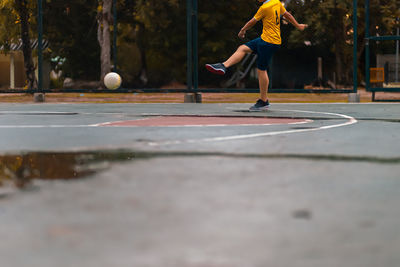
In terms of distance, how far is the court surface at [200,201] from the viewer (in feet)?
8.12

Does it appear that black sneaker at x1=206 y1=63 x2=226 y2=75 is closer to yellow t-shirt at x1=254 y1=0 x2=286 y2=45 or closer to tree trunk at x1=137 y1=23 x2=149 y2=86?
yellow t-shirt at x1=254 y1=0 x2=286 y2=45

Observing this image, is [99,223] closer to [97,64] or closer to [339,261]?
[339,261]

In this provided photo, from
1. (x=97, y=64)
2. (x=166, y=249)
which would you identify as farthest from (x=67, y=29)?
(x=166, y=249)

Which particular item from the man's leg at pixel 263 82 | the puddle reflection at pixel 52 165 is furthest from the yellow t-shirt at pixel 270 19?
the puddle reflection at pixel 52 165

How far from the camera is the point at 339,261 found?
236cm

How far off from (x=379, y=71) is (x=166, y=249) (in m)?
16.1

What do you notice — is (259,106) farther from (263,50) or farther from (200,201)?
(200,201)

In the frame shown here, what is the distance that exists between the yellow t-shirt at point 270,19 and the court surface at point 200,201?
14.6ft

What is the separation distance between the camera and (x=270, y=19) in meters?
10.8

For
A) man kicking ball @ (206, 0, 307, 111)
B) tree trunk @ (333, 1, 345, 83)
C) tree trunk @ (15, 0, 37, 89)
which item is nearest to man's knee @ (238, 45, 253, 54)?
man kicking ball @ (206, 0, 307, 111)

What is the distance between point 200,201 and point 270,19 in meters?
7.72

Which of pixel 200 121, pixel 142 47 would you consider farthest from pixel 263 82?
pixel 142 47

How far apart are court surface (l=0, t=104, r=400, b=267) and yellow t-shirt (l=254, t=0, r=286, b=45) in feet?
14.6

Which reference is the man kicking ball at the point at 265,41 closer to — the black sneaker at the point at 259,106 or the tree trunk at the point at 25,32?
the black sneaker at the point at 259,106
